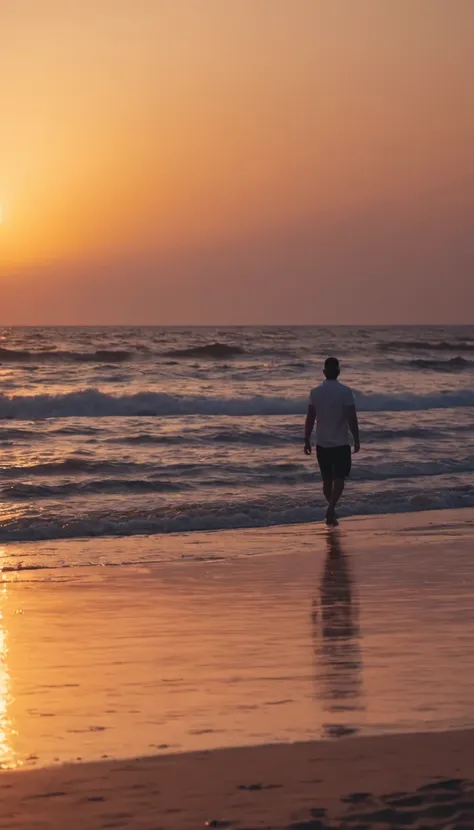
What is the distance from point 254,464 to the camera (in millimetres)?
18016

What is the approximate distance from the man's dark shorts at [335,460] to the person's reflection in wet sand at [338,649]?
2.74m

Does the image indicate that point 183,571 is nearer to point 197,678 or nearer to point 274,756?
point 197,678

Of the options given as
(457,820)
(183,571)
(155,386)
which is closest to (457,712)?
(457,820)

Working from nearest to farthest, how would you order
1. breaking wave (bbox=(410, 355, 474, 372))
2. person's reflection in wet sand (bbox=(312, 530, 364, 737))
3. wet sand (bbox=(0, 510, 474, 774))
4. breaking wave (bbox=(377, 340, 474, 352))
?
wet sand (bbox=(0, 510, 474, 774)) → person's reflection in wet sand (bbox=(312, 530, 364, 737)) → breaking wave (bbox=(410, 355, 474, 372)) → breaking wave (bbox=(377, 340, 474, 352))

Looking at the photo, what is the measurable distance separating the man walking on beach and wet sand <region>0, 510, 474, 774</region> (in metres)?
1.92

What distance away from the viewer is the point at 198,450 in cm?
2008

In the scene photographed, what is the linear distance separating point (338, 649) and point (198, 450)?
13.5 metres

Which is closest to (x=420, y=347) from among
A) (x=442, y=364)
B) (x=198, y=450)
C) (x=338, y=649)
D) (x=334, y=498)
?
(x=442, y=364)

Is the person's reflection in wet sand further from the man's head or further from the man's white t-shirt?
the man's head

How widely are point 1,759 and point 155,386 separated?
32534 mm

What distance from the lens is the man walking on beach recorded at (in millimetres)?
12422

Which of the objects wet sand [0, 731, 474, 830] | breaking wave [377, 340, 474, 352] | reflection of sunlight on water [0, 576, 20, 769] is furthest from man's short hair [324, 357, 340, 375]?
breaking wave [377, 340, 474, 352]

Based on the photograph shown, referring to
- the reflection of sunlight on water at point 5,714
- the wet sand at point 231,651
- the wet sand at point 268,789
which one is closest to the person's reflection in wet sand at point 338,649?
the wet sand at point 231,651

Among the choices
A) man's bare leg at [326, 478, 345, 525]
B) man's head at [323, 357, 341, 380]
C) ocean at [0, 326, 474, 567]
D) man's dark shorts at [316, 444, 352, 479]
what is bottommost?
ocean at [0, 326, 474, 567]
